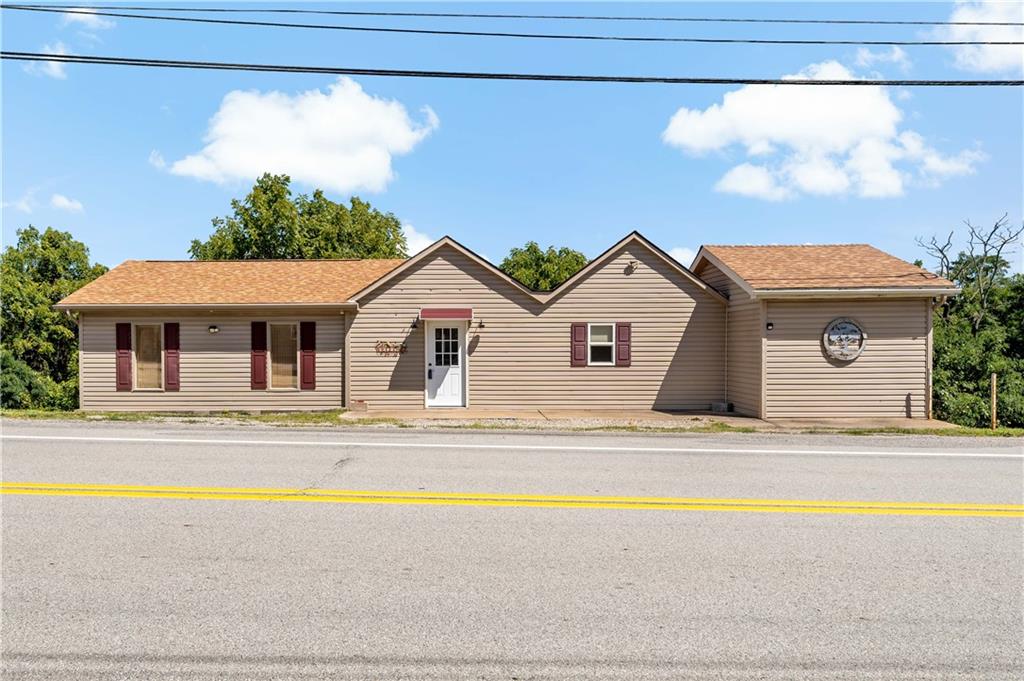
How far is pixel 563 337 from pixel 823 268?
7005mm

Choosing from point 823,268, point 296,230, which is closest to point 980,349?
point 823,268

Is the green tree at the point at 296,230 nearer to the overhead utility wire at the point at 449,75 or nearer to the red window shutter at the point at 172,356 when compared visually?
the red window shutter at the point at 172,356

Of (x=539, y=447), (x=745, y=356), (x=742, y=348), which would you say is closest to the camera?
(x=539, y=447)

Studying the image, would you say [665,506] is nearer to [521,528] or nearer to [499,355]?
[521,528]

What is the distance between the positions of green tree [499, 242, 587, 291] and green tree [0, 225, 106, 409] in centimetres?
3284

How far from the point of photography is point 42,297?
144 ft

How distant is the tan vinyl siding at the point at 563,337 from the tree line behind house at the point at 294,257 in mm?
6577

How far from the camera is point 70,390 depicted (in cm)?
2847

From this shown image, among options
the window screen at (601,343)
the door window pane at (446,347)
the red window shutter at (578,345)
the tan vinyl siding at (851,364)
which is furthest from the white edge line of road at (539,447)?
the window screen at (601,343)

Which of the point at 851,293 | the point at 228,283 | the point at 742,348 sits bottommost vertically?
the point at 742,348

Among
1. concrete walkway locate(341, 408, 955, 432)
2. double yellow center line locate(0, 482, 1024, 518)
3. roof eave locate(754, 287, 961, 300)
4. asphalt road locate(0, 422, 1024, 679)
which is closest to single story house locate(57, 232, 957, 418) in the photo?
concrete walkway locate(341, 408, 955, 432)

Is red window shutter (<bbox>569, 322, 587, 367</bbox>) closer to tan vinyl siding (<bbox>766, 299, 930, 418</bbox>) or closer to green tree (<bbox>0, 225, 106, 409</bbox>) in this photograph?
tan vinyl siding (<bbox>766, 299, 930, 418</bbox>)

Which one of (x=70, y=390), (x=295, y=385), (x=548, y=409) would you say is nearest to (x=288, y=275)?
(x=295, y=385)

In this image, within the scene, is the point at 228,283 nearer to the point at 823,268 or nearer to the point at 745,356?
the point at 745,356
